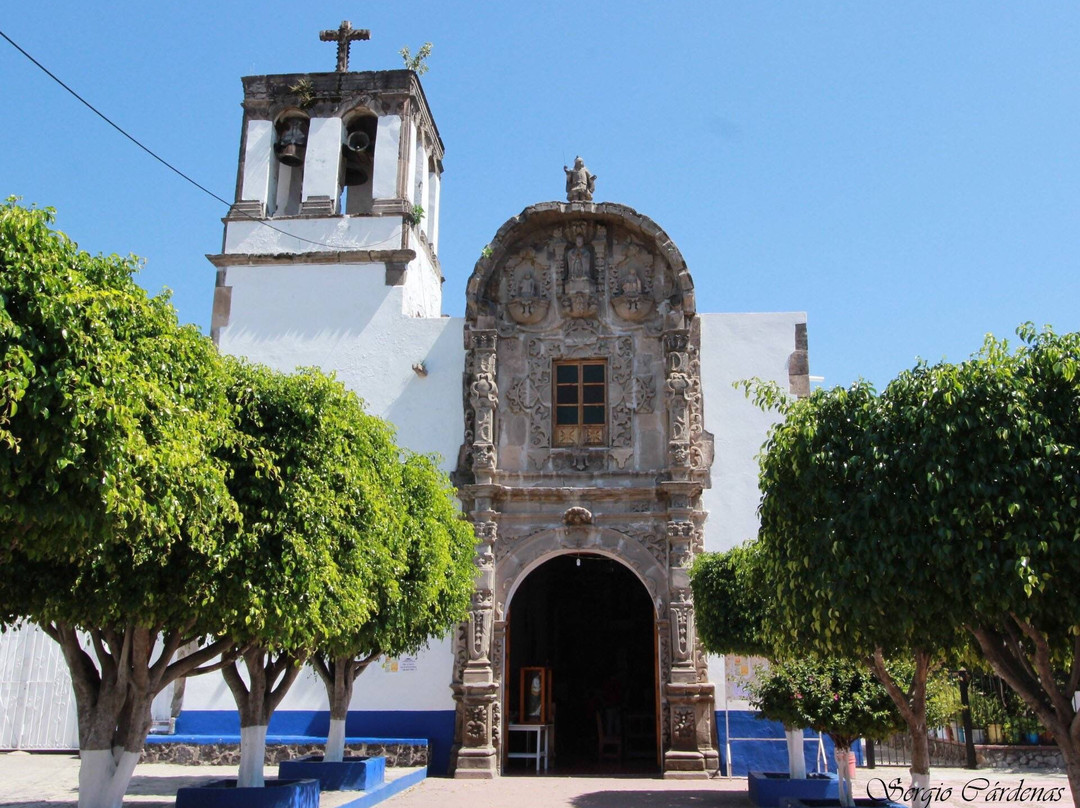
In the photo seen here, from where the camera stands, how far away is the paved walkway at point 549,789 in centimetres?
1289

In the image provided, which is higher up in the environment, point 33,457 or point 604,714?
point 33,457

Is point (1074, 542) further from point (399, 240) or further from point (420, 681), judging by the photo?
point (399, 240)

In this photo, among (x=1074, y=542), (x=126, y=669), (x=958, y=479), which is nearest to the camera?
(x=1074, y=542)

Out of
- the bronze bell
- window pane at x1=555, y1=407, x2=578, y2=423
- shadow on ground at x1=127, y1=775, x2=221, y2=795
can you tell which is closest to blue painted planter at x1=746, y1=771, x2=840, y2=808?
window pane at x1=555, y1=407, x2=578, y2=423

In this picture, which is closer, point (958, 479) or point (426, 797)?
point (958, 479)

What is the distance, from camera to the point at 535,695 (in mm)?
17375

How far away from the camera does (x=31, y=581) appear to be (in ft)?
26.8

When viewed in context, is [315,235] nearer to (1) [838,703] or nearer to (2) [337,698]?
(2) [337,698]

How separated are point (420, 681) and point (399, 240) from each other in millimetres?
7938

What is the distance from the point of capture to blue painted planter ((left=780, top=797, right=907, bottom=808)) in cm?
1144

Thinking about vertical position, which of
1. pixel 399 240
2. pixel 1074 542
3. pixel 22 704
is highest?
pixel 399 240

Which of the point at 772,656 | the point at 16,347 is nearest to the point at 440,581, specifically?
the point at 772,656

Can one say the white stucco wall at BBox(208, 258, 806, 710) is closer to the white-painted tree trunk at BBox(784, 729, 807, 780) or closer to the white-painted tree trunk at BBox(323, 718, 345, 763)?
the white-painted tree trunk at BBox(784, 729, 807, 780)

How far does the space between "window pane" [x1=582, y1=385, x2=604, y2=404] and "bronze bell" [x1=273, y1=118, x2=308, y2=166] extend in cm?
753
